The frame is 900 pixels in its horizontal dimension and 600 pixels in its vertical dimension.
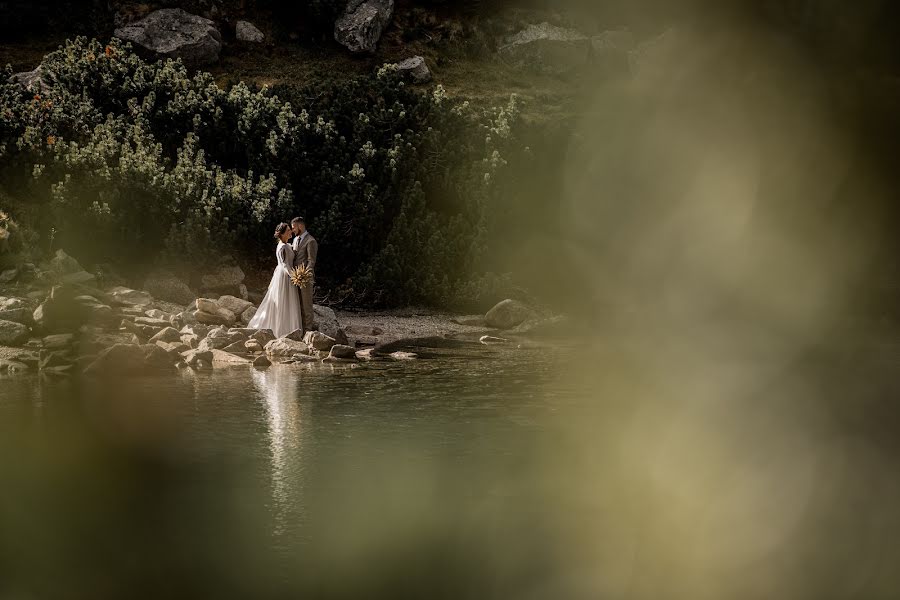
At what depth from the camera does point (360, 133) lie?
20672mm

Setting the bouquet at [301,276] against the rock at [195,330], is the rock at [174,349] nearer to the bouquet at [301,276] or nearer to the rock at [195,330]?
the rock at [195,330]

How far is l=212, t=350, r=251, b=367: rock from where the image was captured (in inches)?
523

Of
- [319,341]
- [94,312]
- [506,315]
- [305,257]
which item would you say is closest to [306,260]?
[305,257]

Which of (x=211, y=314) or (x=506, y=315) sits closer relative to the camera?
(x=211, y=314)

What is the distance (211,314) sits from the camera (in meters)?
15.7

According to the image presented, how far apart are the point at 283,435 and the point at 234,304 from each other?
357 inches

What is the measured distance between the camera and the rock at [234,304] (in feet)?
54.2

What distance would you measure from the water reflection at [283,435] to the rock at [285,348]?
2.69 feet

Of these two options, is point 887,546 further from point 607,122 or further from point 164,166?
point 607,122

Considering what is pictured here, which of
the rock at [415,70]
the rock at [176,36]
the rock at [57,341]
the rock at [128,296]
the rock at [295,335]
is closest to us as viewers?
the rock at [57,341]

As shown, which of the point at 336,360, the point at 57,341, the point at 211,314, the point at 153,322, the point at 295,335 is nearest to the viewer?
the point at 57,341

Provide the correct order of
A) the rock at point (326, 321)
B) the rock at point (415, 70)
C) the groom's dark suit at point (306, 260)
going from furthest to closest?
1. the rock at point (415, 70)
2. the rock at point (326, 321)
3. the groom's dark suit at point (306, 260)

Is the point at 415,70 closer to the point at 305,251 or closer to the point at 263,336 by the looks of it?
the point at 305,251

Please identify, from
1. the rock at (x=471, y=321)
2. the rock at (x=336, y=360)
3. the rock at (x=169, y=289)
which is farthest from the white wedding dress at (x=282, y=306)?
the rock at (x=471, y=321)
